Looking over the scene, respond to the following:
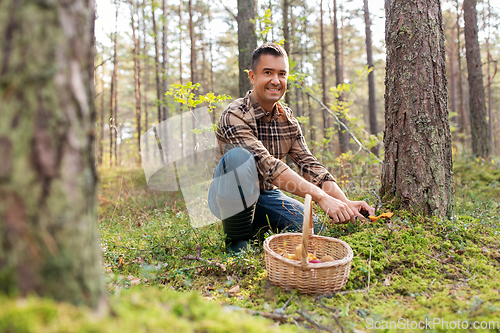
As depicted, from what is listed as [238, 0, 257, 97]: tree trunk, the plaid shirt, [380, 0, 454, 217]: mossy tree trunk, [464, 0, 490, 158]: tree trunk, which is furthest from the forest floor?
[464, 0, 490, 158]: tree trunk

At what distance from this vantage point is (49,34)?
82 centimetres

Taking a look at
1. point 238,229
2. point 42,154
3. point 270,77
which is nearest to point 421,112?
point 270,77

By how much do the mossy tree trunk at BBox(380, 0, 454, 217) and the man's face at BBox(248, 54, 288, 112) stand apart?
1.12m

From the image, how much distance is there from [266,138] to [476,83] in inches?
305

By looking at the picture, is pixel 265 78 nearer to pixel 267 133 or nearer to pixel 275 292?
pixel 267 133

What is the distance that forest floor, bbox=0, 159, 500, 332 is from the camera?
1009mm

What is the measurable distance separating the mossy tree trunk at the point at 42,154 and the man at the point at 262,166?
1.90 m

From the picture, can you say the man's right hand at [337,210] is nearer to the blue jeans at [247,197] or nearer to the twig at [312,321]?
the blue jeans at [247,197]

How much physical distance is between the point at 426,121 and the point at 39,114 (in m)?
2.90

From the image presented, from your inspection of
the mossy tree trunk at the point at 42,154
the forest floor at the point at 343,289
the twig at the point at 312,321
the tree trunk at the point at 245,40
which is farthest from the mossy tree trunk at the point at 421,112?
the tree trunk at the point at 245,40

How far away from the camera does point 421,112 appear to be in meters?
2.69

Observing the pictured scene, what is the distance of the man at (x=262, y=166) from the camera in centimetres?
273

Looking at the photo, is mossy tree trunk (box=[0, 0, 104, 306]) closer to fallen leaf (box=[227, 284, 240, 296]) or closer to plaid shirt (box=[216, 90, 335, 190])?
fallen leaf (box=[227, 284, 240, 296])

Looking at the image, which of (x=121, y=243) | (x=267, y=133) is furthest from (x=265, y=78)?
(x=121, y=243)
